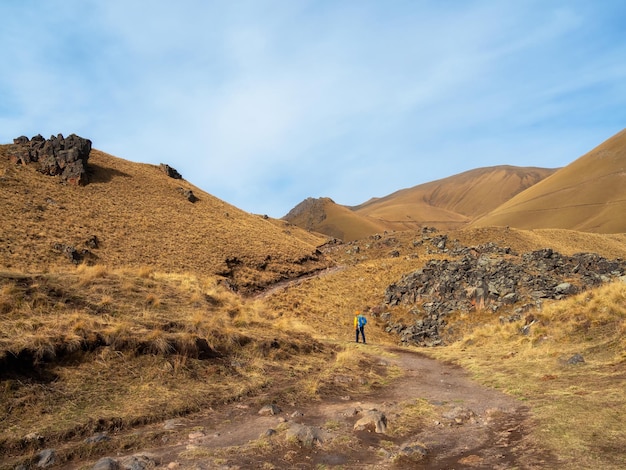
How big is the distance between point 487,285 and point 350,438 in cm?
2023

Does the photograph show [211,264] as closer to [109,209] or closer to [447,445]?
[109,209]

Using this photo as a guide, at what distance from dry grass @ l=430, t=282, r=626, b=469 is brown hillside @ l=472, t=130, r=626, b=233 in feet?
296

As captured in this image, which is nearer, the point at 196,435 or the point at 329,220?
the point at 196,435

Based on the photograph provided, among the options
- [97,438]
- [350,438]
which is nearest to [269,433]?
[350,438]

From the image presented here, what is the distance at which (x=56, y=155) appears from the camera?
157ft

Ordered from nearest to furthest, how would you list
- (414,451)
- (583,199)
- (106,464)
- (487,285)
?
(106,464)
(414,451)
(487,285)
(583,199)

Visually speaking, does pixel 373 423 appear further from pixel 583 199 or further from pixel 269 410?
pixel 583 199

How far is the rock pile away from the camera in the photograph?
2247 cm

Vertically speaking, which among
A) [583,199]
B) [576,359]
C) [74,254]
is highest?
[583,199]

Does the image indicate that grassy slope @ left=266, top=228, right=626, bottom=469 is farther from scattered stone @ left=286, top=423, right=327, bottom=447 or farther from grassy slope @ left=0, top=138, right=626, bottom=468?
scattered stone @ left=286, top=423, right=327, bottom=447

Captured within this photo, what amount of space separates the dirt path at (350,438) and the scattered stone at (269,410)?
129 millimetres

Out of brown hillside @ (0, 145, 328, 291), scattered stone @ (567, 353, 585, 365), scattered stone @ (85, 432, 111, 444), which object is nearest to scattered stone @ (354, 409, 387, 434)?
scattered stone @ (85, 432, 111, 444)

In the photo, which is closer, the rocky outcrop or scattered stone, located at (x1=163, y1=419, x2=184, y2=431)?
scattered stone, located at (x1=163, y1=419, x2=184, y2=431)

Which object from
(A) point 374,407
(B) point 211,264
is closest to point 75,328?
(A) point 374,407
